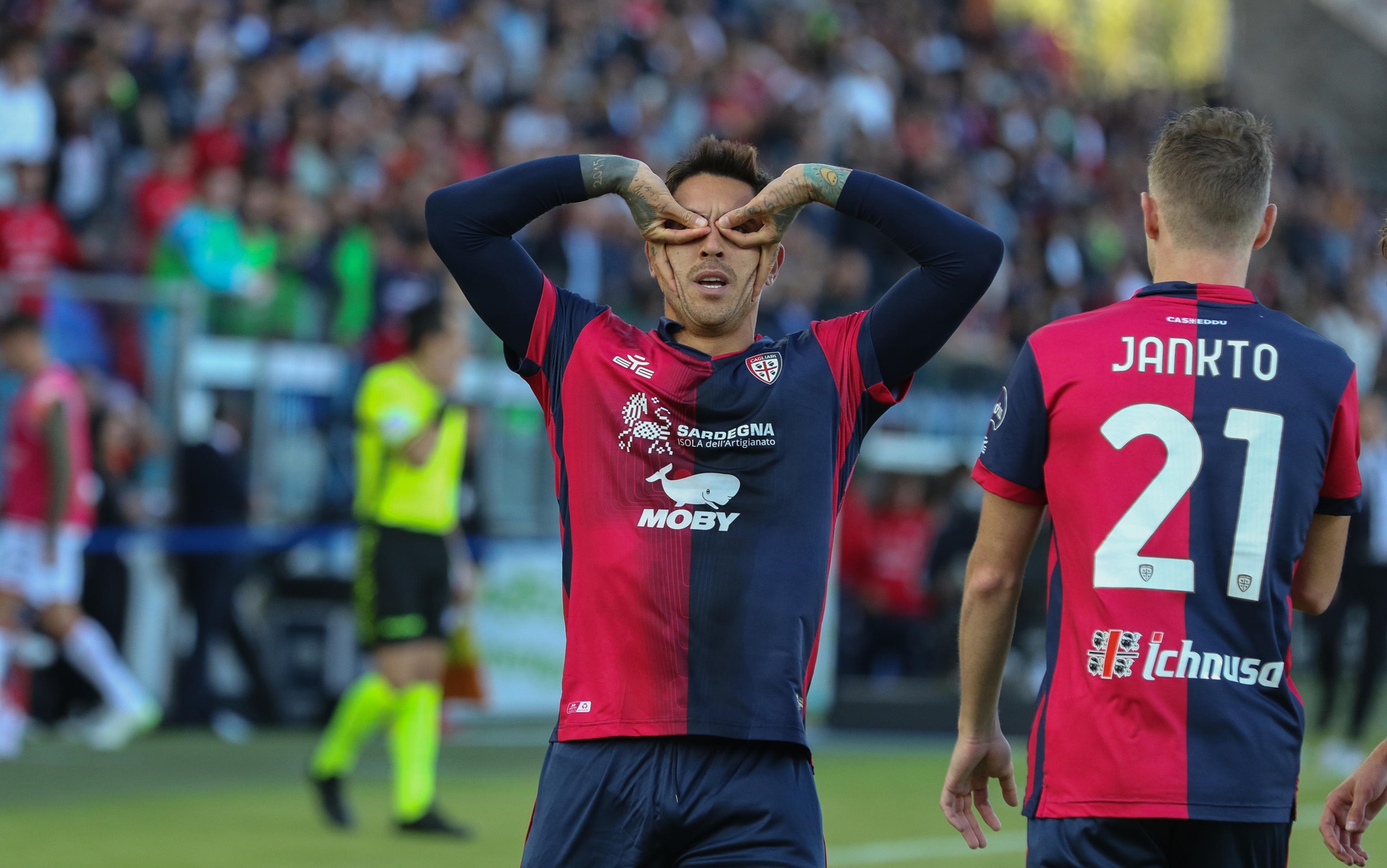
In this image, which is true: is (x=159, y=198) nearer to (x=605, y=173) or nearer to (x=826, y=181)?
(x=605, y=173)

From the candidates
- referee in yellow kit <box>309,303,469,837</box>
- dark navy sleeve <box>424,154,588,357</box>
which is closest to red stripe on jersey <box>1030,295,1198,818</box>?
dark navy sleeve <box>424,154,588,357</box>

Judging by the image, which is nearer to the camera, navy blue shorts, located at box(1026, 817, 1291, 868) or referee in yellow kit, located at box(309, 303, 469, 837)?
navy blue shorts, located at box(1026, 817, 1291, 868)

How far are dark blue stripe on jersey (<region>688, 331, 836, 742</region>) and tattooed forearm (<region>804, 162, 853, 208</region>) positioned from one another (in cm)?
37

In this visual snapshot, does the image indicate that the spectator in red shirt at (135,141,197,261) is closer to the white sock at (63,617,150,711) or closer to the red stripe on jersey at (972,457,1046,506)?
the white sock at (63,617,150,711)

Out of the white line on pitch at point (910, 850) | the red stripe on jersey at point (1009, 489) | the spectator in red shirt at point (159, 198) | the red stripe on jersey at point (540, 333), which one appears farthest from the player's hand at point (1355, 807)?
the spectator in red shirt at point (159, 198)

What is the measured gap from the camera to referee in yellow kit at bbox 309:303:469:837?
842 cm

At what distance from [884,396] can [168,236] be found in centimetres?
995

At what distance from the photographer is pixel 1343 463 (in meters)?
3.57

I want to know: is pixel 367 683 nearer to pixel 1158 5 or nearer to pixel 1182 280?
pixel 1182 280

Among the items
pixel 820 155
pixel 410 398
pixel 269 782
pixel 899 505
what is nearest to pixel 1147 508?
pixel 410 398

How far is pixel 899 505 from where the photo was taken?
1642cm

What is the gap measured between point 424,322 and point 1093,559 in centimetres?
570

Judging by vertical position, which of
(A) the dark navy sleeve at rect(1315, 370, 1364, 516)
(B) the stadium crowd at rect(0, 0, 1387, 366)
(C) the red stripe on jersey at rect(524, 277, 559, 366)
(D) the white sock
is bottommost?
(D) the white sock

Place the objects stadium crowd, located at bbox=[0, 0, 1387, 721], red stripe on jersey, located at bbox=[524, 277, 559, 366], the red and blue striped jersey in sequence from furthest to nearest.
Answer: stadium crowd, located at bbox=[0, 0, 1387, 721] → red stripe on jersey, located at bbox=[524, 277, 559, 366] → the red and blue striped jersey
